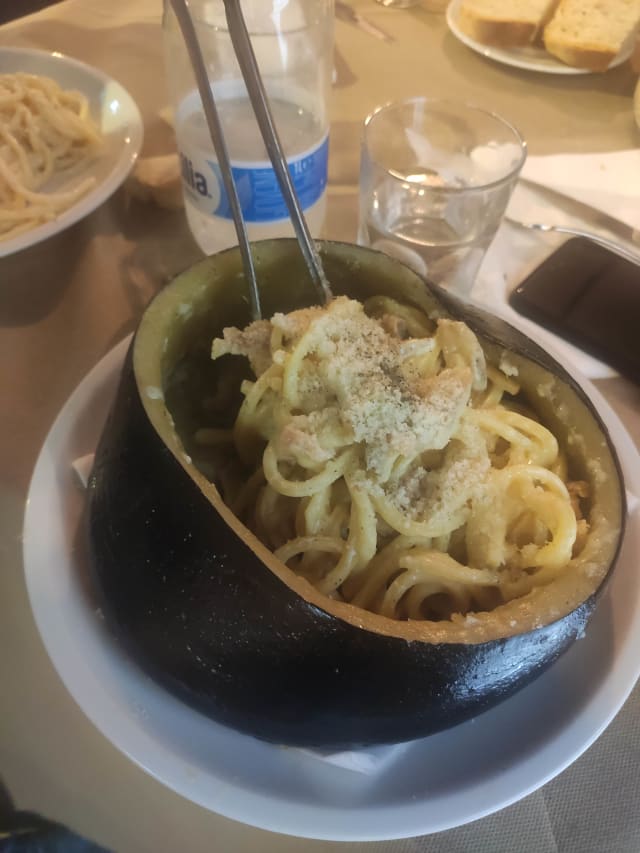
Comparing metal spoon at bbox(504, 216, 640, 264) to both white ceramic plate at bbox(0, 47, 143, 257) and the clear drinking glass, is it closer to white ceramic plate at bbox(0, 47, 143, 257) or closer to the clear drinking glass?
the clear drinking glass

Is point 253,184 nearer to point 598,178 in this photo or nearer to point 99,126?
point 99,126

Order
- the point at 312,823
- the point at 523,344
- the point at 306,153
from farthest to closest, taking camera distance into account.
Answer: the point at 306,153
the point at 523,344
the point at 312,823

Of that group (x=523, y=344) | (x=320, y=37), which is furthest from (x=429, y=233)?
(x=523, y=344)

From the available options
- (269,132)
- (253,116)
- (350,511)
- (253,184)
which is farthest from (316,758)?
(253,116)

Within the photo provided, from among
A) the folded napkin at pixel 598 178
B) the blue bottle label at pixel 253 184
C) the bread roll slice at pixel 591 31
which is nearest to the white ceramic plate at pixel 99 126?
the blue bottle label at pixel 253 184

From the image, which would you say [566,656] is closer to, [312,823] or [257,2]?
[312,823]
